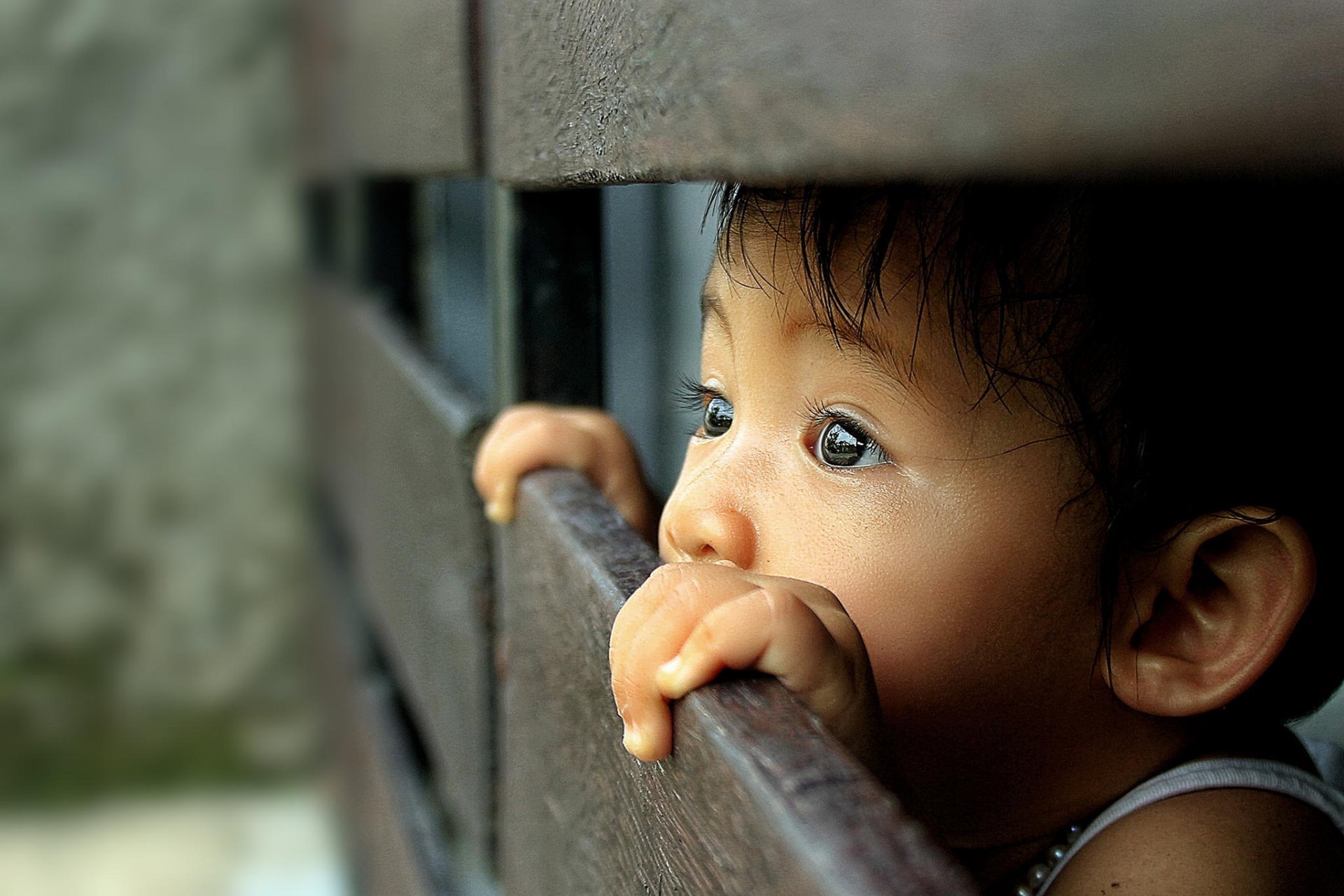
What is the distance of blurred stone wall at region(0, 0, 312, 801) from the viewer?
9.40ft

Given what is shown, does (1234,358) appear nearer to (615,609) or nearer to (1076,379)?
(1076,379)

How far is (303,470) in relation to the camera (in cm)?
308

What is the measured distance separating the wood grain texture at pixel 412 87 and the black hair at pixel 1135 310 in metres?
0.34

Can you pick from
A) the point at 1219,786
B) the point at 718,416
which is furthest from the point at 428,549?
the point at 1219,786

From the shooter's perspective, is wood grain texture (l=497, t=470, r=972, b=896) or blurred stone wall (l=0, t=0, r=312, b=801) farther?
blurred stone wall (l=0, t=0, r=312, b=801)

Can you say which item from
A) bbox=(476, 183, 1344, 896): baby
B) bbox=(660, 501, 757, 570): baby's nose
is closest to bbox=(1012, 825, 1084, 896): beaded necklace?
bbox=(476, 183, 1344, 896): baby

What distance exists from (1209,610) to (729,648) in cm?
34

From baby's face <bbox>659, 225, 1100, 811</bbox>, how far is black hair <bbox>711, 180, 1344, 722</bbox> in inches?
0.5

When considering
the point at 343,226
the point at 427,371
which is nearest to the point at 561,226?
the point at 427,371

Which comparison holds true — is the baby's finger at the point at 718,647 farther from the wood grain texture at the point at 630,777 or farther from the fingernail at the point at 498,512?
the fingernail at the point at 498,512

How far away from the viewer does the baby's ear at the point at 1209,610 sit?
0.68 m

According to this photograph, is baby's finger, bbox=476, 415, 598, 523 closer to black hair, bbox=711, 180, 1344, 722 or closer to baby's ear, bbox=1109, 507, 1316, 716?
black hair, bbox=711, 180, 1344, 722

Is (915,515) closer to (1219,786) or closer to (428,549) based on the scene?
(1219,786)

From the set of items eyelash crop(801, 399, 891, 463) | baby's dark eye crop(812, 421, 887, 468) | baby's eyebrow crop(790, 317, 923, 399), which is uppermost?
baby's eyebrow crop(790, 317, 923, 399)
